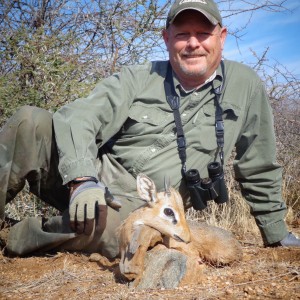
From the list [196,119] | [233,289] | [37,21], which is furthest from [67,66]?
[233,289]

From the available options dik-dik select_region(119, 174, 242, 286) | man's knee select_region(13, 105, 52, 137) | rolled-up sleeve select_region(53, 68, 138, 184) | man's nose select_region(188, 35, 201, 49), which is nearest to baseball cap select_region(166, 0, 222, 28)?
man's nose select_region(188, 35, 201, 49)

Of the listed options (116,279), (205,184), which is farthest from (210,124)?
(116,279)

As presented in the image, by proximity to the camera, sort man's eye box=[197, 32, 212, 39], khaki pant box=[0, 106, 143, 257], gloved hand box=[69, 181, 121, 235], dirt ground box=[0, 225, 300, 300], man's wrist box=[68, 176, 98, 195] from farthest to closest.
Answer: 1. man's eye box=[197, 32, 212, 39]
2. khaki pant box=[0, 106, 143, 257]
3. man's wrist box=[68, 176, 98, 195]
4. gloved hand box=[69, 181, 121, 235]
5. dirt ground box=[0, 225, 300, 300]

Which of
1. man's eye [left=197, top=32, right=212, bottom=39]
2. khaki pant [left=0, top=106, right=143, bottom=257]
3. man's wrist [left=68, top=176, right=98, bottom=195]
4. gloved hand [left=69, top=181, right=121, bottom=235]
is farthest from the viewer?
man's eye [left=197, top=32, right=212, bottom=39]

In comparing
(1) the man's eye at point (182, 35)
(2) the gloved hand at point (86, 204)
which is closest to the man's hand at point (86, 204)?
(2) the gloved hand at point (86, 204)

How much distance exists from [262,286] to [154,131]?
176cm

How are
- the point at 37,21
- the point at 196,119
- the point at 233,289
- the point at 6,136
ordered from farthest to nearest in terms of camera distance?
1. the point at 37,21
2. the point at 196,119
3. the point at 6,136
4. the point at 233,289

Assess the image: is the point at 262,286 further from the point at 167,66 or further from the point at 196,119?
the point at 167,66

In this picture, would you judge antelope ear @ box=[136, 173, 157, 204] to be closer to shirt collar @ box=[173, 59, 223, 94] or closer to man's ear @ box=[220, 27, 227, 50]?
shirt collar @ box=[173, 59, 223, 94]

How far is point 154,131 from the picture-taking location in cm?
409

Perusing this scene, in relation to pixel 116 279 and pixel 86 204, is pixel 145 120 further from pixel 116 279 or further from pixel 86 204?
pixel 116 279

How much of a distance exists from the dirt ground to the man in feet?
0.74

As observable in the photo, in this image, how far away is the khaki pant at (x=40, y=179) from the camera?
382cm

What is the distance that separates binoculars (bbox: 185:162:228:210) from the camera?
154 inches
